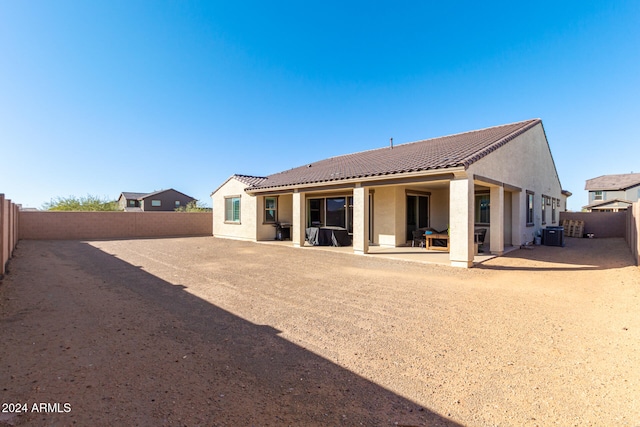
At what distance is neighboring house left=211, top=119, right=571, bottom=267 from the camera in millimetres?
9281

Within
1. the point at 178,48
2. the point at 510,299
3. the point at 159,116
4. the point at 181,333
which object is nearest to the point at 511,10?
the point at 510,299

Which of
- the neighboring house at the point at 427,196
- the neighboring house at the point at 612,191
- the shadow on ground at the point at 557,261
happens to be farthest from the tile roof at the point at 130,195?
the neighboring house at the point at 612,191

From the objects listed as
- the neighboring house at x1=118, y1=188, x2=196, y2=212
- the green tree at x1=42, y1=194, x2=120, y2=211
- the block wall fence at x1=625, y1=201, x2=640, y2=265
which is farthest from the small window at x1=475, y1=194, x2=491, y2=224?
the neighboring house at x1=118, y1=188, x2=196, y2=212

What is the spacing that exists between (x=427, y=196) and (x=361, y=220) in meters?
5.16

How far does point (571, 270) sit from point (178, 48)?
17.0 m

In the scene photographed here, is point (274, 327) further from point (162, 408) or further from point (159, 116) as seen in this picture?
point (159, 116)

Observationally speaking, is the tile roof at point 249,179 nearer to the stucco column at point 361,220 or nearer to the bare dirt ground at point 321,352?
the stucco column at point 361,220

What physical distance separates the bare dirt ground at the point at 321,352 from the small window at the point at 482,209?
6.87 m

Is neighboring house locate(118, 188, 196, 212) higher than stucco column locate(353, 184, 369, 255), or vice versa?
neighboring house locate(118, 188, 196, 212)

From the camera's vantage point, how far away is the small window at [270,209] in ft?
57.1

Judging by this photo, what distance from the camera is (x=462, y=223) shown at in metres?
8.81

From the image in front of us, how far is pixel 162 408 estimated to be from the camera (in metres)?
2.38

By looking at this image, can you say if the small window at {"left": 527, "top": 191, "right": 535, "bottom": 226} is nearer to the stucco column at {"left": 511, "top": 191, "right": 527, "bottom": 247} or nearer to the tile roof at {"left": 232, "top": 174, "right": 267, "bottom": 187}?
the stucco column at {"left": 511, "top": 191, "right": 527, "bottom": 247}

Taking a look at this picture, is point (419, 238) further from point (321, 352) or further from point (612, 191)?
point (612, 191)
